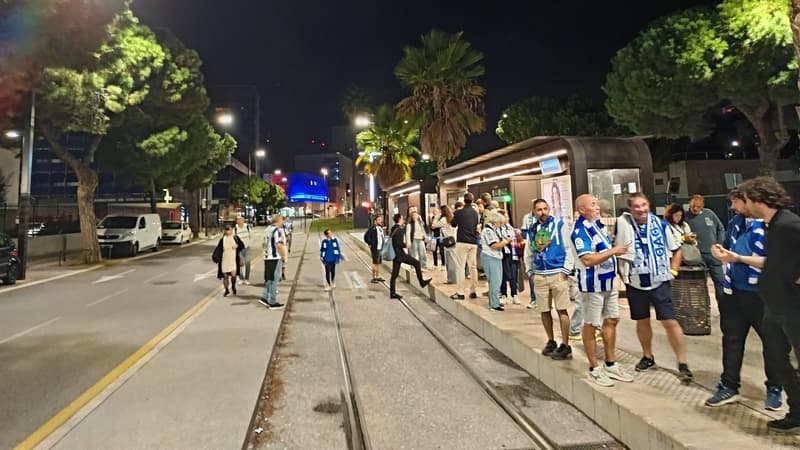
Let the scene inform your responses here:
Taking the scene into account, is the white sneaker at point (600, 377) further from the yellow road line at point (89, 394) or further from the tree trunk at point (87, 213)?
the tree trunk at point (87, 213)

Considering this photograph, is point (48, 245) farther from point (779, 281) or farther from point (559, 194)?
point (779, 281)

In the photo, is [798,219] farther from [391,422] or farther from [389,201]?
[389,201]

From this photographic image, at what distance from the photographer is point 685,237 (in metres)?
6.05

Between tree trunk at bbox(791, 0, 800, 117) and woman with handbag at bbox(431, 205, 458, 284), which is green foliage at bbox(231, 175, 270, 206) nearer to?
woman with handbag at bbox(431, 205, 458, 284)

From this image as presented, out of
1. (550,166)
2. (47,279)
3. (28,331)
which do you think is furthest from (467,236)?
(47,279)

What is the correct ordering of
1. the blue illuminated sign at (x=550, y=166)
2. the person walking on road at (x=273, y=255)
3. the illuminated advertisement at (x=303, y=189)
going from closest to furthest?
the person walking on road at (x=273, y=255)
the blue illuminated sign at (x=550, y=166)
the illuminated advertisement at (x=303, y=189)

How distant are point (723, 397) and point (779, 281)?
1128mm

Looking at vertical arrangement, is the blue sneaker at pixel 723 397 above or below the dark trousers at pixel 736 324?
below

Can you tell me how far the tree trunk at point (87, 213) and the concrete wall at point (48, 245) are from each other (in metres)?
3.89

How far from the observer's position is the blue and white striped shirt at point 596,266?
4.01m

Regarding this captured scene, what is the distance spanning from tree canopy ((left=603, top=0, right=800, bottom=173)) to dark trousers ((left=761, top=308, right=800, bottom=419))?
49.7 feet

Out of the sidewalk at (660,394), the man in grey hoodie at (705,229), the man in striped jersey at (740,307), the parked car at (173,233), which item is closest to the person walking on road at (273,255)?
the sidewalk at (660,394)

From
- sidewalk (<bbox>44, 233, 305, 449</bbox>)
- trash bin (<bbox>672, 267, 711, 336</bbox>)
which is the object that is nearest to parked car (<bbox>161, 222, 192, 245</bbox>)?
sidewalk (<bbox>44, 233, 305, 449</bbox>)

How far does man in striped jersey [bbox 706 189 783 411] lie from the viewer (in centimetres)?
325
